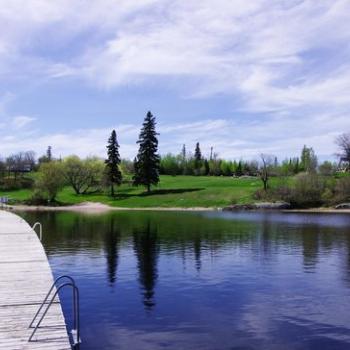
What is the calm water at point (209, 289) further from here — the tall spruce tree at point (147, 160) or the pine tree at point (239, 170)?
the pine tree at point (239, 170)

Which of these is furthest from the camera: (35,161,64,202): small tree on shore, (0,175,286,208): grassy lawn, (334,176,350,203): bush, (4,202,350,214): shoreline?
(35,161,64,202): small tree on shore

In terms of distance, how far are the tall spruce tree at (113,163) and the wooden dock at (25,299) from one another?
7793cm

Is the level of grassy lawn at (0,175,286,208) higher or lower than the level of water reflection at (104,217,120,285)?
higher

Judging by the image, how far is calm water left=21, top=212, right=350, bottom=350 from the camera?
703 inches

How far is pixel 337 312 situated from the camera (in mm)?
21031

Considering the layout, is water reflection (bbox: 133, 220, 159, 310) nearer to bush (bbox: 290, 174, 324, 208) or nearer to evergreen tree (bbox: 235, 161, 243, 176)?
bush (bbox: 290, 174, 324, 208)

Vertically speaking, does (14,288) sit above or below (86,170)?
below

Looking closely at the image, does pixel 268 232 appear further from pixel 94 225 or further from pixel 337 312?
pixel 337 312

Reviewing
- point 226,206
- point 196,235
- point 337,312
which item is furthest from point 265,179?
point 337,312

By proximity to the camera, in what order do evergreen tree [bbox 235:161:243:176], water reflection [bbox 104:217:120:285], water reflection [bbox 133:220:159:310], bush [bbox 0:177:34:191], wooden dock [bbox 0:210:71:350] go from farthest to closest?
evergreen tree [bbox 235:161:243:176], bush [bbox 0:177:34:191], water reflection [bbox 104:217:120:285], water reflection [bbox 133:220:159:310], wooden dock [bbox 0:210:71:350]

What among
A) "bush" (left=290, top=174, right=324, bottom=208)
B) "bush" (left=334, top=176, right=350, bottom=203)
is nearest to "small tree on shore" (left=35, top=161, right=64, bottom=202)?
"bush" (left=290, top=174, right=324, bottom=208)

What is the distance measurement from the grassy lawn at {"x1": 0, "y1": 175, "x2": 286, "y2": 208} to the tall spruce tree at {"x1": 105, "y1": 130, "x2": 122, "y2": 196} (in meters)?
3.13

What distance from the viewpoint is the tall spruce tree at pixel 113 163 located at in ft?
364

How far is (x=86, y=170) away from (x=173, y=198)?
2623cm
